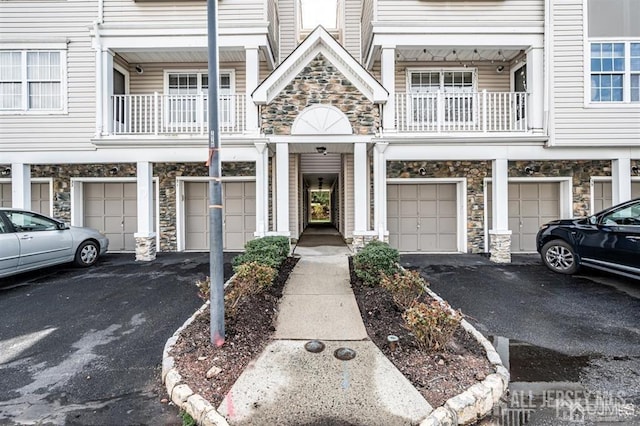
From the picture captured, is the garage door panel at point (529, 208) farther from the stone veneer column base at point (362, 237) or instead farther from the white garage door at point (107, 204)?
the white garage door at point (107, 204)

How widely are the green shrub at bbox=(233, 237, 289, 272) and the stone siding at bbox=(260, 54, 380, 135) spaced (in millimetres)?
3202

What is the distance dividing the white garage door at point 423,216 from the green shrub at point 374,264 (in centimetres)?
440

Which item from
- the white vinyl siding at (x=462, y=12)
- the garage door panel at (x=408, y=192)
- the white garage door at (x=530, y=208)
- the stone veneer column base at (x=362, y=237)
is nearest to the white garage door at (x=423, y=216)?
the garage door panel at (x=408, y=192)

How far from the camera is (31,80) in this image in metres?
9.19

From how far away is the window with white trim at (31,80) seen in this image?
919cm

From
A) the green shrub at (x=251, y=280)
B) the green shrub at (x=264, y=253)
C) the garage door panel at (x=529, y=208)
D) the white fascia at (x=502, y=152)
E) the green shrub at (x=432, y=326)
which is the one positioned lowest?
the green shrub at (x=432, y=326)

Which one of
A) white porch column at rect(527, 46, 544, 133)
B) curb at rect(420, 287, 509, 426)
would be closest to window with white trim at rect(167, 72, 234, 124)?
white porch column at rect(527, 46, 544, 133)

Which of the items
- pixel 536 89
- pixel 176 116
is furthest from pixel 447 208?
pixel 176 116

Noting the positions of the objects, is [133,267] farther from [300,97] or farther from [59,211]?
[300,97]

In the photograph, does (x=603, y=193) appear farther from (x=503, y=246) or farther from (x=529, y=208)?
(x=503, y=246)

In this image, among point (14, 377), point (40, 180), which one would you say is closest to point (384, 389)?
point (14, 377)

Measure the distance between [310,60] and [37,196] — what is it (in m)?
9.71

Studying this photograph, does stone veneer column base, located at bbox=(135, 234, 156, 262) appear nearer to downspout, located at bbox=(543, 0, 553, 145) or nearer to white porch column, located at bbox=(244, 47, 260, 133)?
white porch column, located at bbox=(244, 47, 260, 133)

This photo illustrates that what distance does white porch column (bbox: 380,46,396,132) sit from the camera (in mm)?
8945
